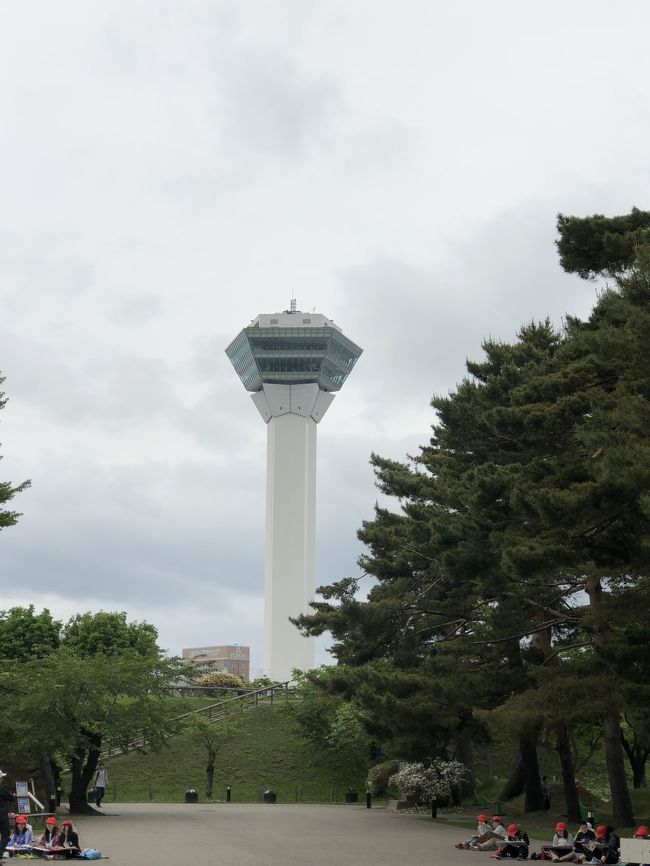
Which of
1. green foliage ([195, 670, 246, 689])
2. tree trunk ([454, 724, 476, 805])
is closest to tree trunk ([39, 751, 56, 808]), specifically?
tree trunk ([454, 724, 476, 805])

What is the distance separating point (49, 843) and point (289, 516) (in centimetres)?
8516

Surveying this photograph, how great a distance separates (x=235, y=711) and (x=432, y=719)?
3473 cm

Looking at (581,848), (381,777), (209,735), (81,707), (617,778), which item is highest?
(209,735)

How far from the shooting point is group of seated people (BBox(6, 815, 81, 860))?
20625 mm

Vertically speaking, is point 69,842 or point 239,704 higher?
point 239,704

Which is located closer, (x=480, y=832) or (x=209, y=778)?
(x=480, y=832)

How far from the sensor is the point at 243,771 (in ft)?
177

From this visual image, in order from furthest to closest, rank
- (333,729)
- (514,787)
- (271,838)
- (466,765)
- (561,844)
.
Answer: (333,729) < (466,765) < (514,787) < (271,838) < (561,844)

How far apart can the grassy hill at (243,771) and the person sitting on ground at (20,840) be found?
27.8m

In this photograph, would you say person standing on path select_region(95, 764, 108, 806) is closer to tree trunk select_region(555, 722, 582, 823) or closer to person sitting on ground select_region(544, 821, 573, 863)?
tree trunk select_region(555, 722, 582, 823)

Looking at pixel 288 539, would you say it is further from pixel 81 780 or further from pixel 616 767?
pixel 616 767

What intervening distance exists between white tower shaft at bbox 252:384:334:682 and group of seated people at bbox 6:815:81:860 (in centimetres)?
8071

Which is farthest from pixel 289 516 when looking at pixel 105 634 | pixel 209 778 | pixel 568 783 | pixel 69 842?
pixel 69 842

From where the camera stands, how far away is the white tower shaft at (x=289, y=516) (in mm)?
102250
